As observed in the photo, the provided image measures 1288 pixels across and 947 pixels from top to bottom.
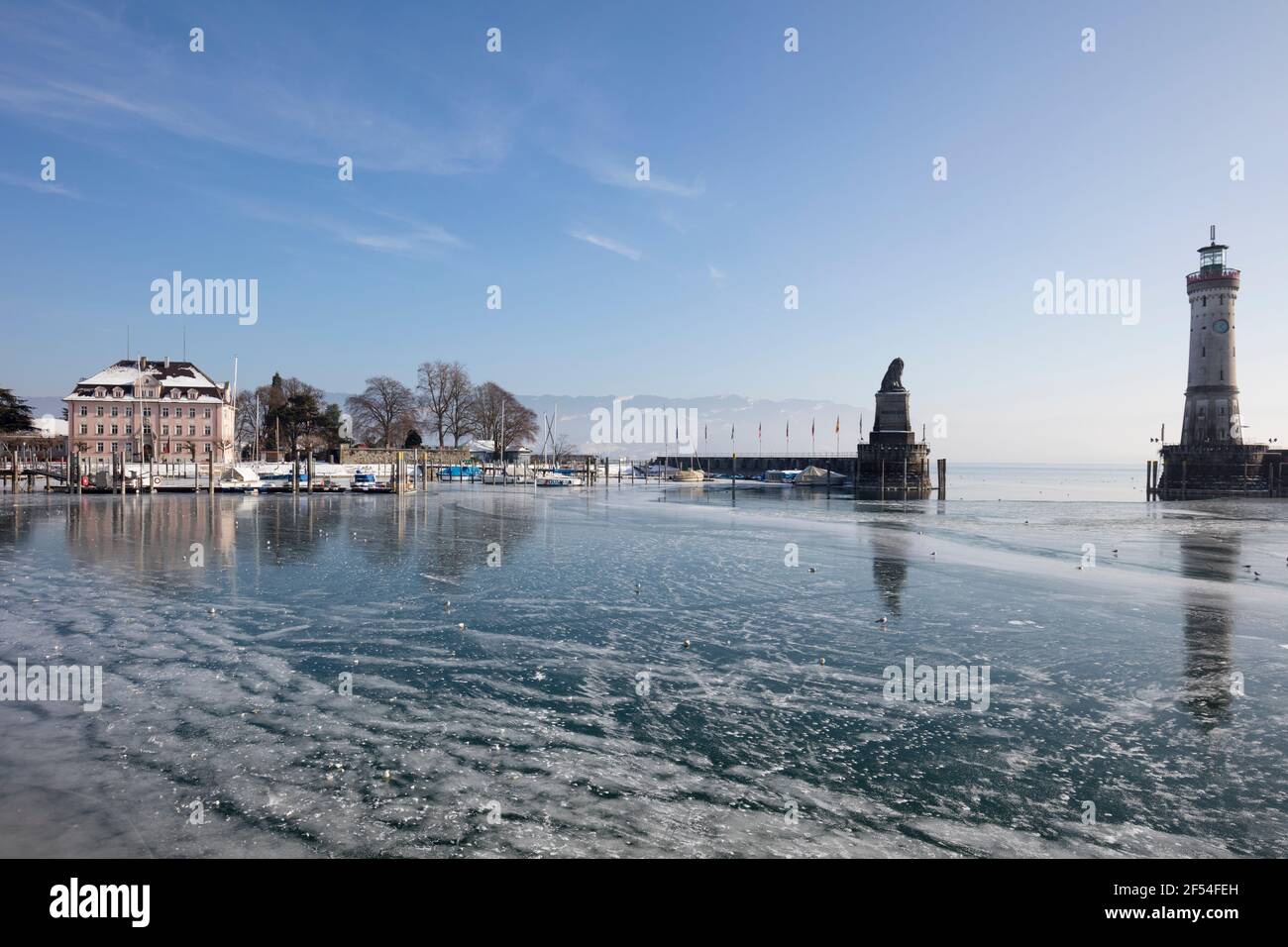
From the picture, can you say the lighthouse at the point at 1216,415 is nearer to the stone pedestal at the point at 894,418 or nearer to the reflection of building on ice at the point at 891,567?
the stone pedestal at the point at 894,418

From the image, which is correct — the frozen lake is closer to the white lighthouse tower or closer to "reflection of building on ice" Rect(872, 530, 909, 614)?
"reflection of building on ice" Rect(872, 530, 909, 614)

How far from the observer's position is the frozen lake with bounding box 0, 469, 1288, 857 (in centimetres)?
662

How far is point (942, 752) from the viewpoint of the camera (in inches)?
332

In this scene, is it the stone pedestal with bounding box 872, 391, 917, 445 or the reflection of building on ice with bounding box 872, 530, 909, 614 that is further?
the stone pedestal with bounding box 872, 391, 917, 445

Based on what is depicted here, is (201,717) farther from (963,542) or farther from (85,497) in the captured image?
(85,497)

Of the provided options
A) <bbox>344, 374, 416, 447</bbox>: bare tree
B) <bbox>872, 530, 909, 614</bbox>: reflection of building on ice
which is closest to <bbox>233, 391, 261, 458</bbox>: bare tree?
<bbox>344, 374, 416, 447</bbox>: bare tree

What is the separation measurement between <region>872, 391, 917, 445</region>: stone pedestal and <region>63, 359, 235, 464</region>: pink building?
75.2 metres

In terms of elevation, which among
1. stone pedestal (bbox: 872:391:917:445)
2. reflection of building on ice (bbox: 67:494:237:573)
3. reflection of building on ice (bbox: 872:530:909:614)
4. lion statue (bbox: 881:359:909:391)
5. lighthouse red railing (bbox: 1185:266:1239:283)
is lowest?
reflection of building on ice (bbox: 872:530:909:614)

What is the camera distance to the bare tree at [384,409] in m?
107

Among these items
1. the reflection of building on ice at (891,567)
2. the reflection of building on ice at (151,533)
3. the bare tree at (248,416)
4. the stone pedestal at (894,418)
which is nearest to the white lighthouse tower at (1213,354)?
the stone pedestal at (894,418)

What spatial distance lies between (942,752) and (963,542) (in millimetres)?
24918

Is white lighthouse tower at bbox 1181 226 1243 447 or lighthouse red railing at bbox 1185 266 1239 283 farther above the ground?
lighthouse red railing at bbox 1185 266 1239 283

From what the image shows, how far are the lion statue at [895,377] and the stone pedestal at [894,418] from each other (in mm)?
535
